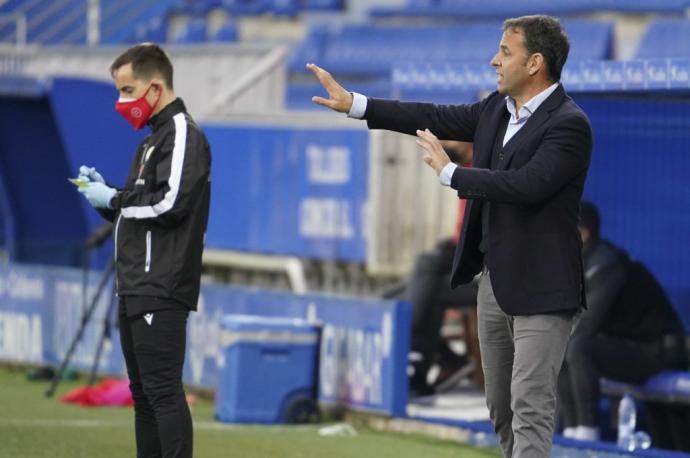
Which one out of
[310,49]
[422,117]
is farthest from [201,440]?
[310,49]

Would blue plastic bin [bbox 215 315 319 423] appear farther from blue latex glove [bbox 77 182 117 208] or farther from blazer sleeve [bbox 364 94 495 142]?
blazer sleeve [bbox 364 94 495 142]

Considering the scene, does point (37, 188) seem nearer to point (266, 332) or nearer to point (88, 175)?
point (266, 332)

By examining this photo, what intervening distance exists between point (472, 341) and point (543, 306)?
6268 mm

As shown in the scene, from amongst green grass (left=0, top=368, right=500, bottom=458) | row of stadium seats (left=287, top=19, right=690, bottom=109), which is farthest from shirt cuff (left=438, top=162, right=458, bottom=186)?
row of stadium seats (left=287, top=19, right=690, bottom=109)

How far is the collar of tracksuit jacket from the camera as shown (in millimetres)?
6375

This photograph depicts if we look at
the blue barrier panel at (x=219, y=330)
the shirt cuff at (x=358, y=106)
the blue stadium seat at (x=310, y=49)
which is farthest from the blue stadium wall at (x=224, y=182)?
the blue stadium seat at (x=310, y=49)

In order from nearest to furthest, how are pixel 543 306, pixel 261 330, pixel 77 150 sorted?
pixel 543 306
pixel 261 330
pixel 77 150

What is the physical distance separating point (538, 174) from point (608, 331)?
13.7 feet

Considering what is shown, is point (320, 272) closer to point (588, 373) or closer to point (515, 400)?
point (588, 373)

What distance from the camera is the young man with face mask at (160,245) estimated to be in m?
6.20

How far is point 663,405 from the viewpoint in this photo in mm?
9258

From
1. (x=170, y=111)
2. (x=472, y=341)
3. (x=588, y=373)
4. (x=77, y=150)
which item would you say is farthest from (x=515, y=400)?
(x=77, y=150)

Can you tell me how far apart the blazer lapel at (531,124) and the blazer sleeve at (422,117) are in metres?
0.31

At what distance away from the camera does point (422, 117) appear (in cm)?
590
